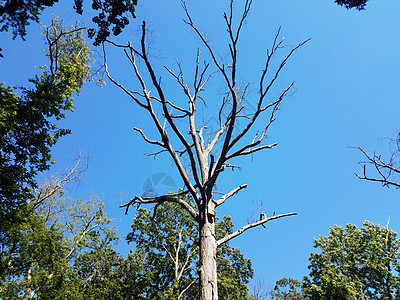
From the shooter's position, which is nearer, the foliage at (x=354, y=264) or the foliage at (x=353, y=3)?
the foliage at (x=353, y=3)

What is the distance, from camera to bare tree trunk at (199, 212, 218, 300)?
3.27 m

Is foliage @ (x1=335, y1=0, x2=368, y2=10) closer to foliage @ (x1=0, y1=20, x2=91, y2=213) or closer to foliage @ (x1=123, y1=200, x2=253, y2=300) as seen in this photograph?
foliage @ (x1=0, y1=20, x2=91, y2=213)

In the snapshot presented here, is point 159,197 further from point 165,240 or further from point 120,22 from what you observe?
point 165,240

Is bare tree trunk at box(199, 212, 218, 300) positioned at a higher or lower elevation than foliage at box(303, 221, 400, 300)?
lower

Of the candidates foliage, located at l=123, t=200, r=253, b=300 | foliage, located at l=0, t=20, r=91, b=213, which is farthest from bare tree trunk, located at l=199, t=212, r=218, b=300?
foliage, located at l=123, t=200, r=253, b=300

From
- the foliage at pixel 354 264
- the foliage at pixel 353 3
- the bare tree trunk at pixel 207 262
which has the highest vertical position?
the foliage at pixel 353 3

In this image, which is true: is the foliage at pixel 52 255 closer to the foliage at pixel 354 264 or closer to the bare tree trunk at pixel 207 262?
the bare tree trunk at pixel 207 262

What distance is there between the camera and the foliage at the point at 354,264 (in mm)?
13172

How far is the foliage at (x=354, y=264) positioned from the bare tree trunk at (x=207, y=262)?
13.1 metres

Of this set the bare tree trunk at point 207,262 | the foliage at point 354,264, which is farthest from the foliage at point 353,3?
the foliage at point 354,264

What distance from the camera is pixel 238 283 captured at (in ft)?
48.7

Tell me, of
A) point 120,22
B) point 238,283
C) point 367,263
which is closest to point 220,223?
point 238,283

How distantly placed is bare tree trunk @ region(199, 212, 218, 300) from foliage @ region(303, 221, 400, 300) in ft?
43.0

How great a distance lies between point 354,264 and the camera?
14.8 metres
